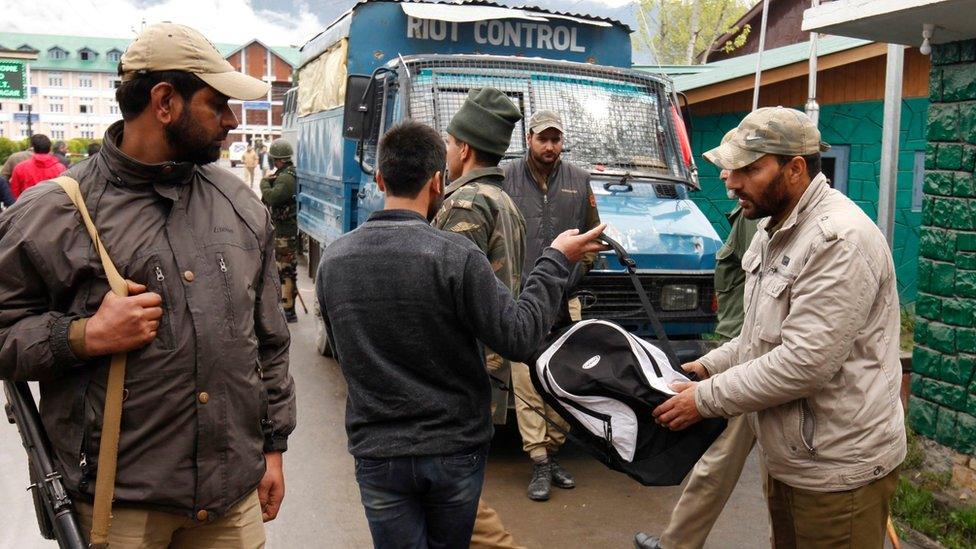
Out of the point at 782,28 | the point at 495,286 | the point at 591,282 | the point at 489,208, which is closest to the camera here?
the point at 495,286

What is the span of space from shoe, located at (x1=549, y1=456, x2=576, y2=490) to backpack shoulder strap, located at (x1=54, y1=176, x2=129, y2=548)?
3.69m

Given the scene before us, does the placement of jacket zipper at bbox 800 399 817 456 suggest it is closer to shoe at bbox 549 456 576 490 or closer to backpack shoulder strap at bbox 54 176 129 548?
backpack shoulder strap at bbox 54 176 129 548

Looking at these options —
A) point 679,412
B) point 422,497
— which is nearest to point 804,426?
point 679,412

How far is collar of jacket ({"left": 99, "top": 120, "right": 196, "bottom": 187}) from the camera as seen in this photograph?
2371 millimetres

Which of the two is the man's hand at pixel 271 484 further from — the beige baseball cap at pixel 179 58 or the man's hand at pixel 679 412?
the man's hand at pixel 679 412

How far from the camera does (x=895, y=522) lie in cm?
498

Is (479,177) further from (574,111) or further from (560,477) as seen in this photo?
(574,111)

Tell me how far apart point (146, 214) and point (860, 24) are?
415 centimetres

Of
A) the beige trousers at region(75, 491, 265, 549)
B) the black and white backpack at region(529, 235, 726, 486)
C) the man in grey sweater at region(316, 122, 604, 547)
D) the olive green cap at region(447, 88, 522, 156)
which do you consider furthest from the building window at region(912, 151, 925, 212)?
the beige trousers at region(75, 491, 265, 549)

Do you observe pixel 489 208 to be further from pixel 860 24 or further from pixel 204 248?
pixel 860 24

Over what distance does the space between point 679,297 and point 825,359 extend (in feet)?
11.6

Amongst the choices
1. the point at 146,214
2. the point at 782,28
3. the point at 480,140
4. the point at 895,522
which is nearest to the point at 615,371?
the point at 480,140

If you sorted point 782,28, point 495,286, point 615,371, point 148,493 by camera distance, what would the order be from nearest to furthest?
point 148,493, point 495,286, point 615,371, point 782,28

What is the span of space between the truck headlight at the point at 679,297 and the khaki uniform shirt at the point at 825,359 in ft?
10.5
